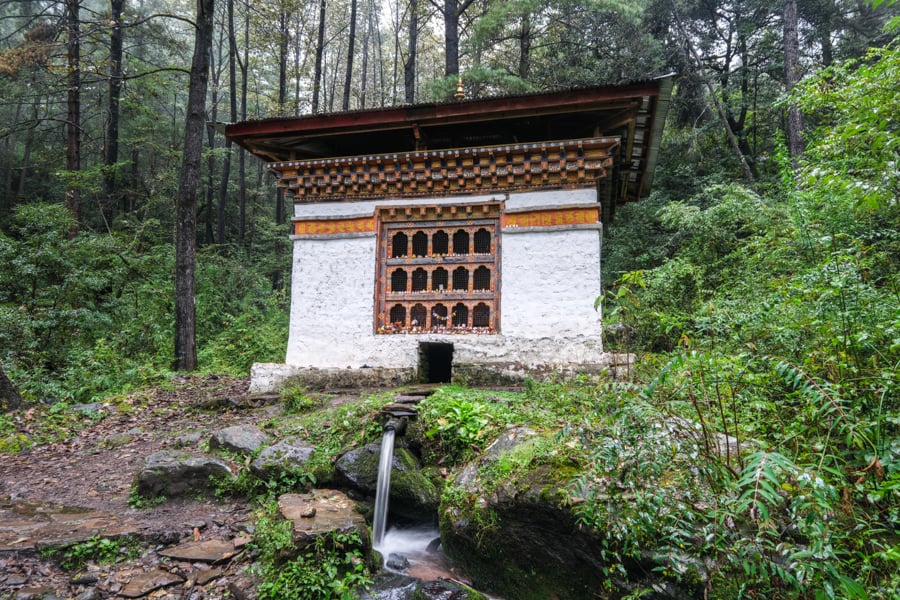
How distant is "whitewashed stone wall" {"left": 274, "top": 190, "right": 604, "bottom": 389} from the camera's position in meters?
7.88

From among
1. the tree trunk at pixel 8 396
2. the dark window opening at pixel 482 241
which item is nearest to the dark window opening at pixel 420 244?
the dark window opening at pixel 482 241

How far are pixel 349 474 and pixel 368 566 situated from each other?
1.24 m

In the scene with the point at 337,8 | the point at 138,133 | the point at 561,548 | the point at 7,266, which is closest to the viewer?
the point at 561,548

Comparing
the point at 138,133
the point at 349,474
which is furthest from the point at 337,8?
the point at 349,474

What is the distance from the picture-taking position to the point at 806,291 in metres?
4.25

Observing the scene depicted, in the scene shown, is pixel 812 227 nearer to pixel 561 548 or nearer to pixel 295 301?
pixel 561 548

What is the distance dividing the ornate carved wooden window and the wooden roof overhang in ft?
1.53

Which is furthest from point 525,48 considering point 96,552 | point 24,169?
point 24,169

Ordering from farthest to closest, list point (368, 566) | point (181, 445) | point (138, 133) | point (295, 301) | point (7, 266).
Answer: point (138, 133), point (7, 266), point (295, 301), point (181, 445), point (368, 566)

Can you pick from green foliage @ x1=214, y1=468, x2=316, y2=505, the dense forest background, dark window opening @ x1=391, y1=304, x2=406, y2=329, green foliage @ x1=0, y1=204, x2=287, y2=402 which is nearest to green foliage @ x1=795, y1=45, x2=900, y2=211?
the dense forest background

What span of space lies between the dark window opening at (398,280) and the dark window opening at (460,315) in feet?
3.43

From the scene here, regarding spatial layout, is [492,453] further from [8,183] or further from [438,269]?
[8,183]

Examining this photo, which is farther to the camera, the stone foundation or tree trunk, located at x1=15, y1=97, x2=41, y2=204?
tree trunk, located at x1=15, y1=97, x2=41, y2=204

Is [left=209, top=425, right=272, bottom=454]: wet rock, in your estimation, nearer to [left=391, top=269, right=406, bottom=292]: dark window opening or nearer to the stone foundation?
the stone foundation
